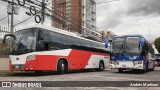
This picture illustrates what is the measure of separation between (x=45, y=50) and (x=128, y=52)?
6.34m

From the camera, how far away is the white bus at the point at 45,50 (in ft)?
58.9

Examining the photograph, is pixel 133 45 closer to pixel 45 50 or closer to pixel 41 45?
pixel 45 50

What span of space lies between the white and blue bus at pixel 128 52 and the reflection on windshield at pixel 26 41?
6.81m

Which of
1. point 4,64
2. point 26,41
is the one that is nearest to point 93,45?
point 4,64

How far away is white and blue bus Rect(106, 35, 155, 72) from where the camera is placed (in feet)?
70.0

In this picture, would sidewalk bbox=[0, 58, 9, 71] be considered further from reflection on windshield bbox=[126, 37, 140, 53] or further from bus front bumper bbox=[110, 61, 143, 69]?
reflection on windshield bbox=[126, 37, 140, 53]

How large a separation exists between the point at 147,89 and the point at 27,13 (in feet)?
45.3

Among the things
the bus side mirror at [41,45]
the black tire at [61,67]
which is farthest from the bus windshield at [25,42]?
the black tire at [61,67]

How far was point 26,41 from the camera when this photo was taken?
59.7ft

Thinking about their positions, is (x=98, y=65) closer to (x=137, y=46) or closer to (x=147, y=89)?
(x=137, y=46)

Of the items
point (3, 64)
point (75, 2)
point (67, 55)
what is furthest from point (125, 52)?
point (75, 2)

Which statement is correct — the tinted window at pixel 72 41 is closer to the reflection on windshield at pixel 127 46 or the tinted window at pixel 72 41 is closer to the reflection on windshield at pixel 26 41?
the reflection on windshield at pixel 127 46

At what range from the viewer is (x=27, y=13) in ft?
74.8

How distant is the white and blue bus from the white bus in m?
2.70
